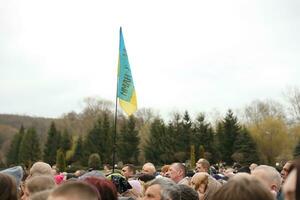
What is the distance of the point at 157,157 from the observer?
69.0 m

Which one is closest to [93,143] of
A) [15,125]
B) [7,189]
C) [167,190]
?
[15,125]

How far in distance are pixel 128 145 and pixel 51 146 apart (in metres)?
11.7

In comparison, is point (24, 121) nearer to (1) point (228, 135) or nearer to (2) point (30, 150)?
(2) point (30, 150)

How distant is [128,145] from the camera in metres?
70.8

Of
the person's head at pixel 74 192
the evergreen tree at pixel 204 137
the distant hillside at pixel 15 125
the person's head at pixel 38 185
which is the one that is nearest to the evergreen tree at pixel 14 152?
the distant hillside at pixel 15 125

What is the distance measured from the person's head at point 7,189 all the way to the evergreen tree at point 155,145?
2497 inches

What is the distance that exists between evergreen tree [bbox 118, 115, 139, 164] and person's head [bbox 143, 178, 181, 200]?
210 feet

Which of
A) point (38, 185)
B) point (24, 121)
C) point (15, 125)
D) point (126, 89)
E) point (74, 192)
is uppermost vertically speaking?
point (126, 89)

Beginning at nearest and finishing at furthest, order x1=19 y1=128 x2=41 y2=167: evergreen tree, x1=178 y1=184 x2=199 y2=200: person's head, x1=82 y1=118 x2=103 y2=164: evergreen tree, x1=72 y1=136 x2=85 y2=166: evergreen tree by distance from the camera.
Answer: x1=178 y1=184 x2=199 y2=200: person's head
x1=82 y1=118 x2=103 y2=164: evergreen tree
x1=72 y1=136 x2=85 y2=166: evergreen tree
x1=19 y1=128 x2=41 y2=167: evergreen tree

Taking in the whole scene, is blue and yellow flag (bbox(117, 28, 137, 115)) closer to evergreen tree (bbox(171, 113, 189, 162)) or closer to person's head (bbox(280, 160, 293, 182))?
person's head (bbox(280, 160, 293, 182))

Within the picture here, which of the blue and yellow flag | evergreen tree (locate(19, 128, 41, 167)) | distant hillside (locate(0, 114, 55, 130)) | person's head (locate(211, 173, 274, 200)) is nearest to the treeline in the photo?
evergreen tree (locate(19, 128, 41, 167))

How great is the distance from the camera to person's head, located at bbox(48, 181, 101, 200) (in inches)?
139

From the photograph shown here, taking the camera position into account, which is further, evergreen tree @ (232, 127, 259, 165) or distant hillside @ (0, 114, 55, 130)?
distant hillside @ (0, 114, 55, 130)

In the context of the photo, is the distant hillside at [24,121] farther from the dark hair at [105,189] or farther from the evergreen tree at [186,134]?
the dark hair at [105,189]
